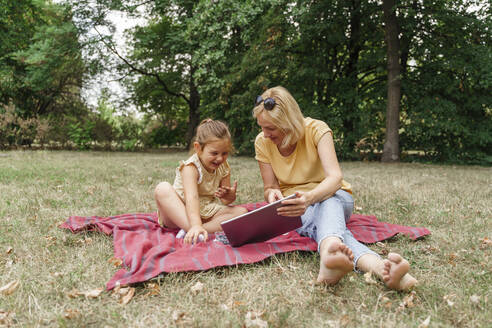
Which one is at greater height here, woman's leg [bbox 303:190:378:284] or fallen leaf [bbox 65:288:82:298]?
woman's leg [bbox 303:190:378:284]

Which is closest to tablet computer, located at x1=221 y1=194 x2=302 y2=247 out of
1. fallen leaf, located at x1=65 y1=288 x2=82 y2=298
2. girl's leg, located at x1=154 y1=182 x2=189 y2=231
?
girl's leg, located at x1=154 y1=182 x2=189 y2=231

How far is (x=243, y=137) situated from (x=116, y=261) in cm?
1056

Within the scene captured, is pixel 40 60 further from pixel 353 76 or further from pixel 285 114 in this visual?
pixel 285 114

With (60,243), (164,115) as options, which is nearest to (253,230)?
(60,243)

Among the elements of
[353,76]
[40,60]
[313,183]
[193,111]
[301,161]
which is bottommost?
[313,183]

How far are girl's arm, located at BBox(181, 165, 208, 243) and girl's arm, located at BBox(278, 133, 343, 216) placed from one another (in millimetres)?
718

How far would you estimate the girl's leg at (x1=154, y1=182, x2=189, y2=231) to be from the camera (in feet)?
8.71

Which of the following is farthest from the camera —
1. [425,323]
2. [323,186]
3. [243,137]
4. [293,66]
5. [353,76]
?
[243,137]

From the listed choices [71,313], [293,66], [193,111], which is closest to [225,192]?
[71,313]

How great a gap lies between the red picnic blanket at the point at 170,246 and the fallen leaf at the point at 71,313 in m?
0.23

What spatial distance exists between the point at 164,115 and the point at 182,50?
546cm

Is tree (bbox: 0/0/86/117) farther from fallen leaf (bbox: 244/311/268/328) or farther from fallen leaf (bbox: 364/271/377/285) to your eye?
fallen leaf (bbox: 364/271/377/285)

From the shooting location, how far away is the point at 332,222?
6.84ft

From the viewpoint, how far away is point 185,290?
6.04 ft
